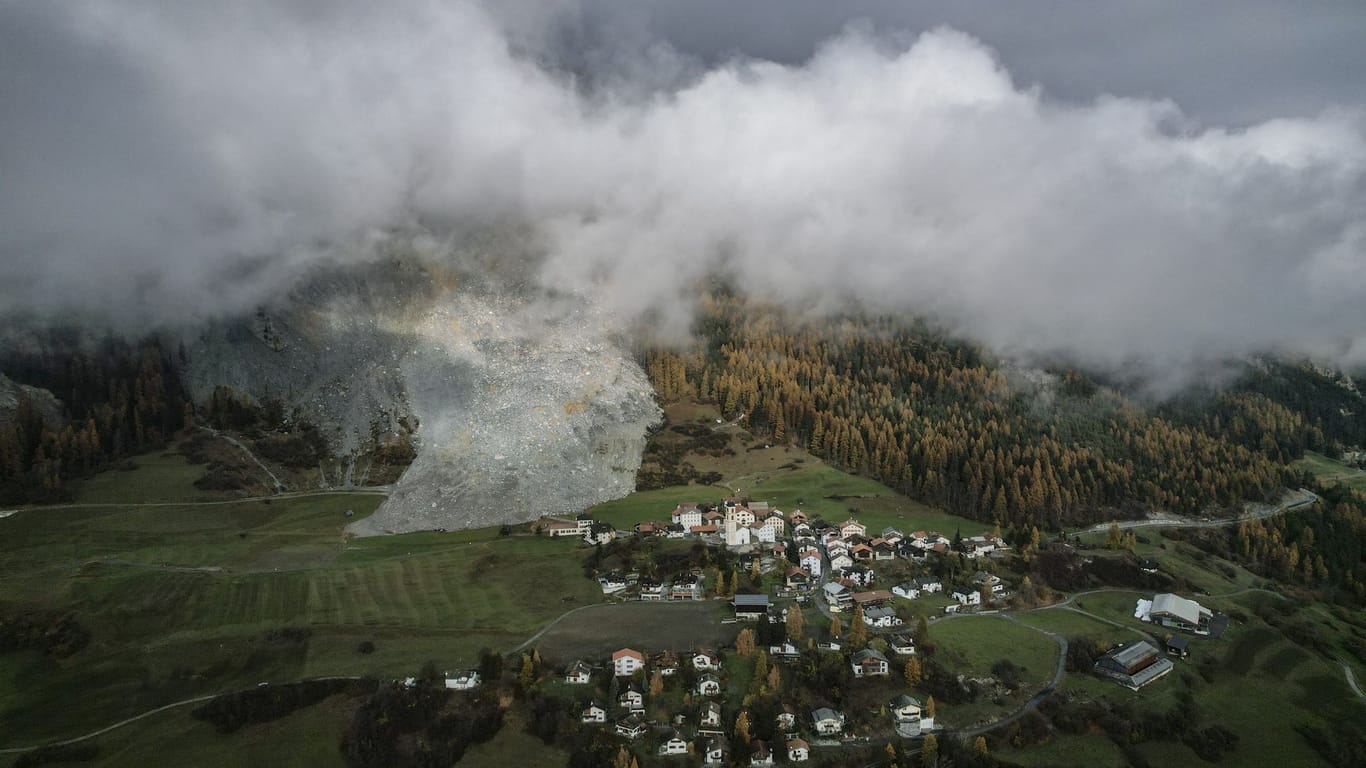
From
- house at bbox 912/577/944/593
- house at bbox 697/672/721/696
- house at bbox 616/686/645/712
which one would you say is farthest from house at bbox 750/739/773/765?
house at bbox 912/577/944/593

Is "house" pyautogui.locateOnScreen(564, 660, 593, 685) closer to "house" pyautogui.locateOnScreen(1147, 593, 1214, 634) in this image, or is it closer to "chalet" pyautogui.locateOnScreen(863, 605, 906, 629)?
"chalet" pyautogui.locateOnScreen(863, 605, 906, 629)

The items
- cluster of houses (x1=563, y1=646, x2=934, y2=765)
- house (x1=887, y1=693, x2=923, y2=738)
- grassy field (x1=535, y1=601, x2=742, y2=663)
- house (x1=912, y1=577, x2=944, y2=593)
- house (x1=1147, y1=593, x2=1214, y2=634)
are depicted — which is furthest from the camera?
house (x1=912, y1=577, x2=944, y2=593)

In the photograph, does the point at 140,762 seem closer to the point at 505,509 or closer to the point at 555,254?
the point at 505,509

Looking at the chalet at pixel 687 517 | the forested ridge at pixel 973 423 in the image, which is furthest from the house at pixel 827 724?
the forested ridge at pixel 973 423

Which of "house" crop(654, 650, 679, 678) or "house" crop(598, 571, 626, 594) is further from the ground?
"house" crop(598, 571, 626, 594)

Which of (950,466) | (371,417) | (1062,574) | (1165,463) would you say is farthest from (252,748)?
(1165,463)

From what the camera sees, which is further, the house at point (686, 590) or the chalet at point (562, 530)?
the chalet at point (562, 530)

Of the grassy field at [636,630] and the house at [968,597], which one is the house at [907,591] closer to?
the house at [968,597]
